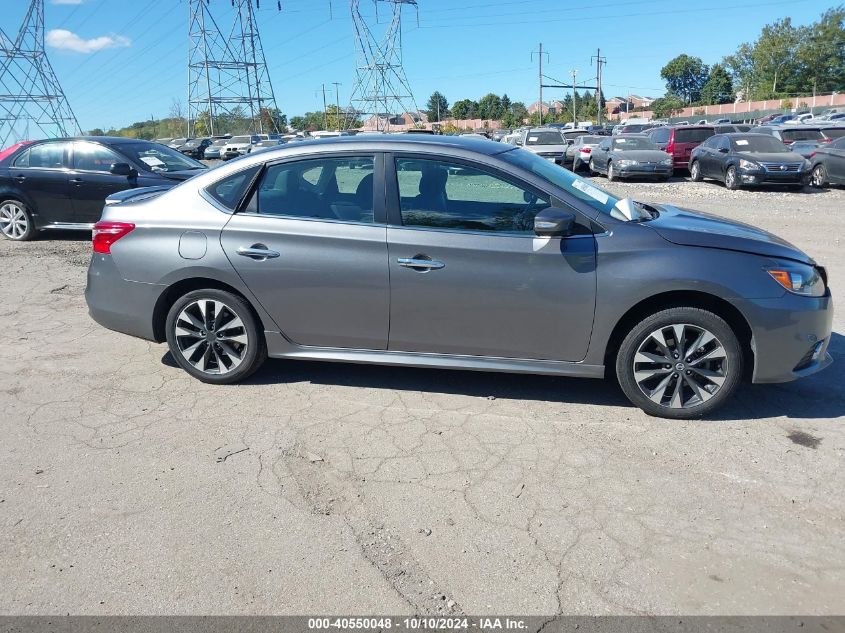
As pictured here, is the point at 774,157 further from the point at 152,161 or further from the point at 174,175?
the point at 152,161

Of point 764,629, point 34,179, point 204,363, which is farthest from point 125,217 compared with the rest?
point 34,179

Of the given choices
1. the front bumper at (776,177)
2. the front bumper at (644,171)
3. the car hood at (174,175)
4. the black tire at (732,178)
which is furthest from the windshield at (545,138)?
the car hood at (174,175)

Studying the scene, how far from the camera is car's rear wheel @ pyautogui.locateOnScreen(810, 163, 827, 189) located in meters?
17.3

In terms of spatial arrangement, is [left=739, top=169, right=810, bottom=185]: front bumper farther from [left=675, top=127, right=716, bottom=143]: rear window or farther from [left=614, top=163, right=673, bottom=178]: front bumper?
[left=675, top=127, right=716, bottom=143]: rear window

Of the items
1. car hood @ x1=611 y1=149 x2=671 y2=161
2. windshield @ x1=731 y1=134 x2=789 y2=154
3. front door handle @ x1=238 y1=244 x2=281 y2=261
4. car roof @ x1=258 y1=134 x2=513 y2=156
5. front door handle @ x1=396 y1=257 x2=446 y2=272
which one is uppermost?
car roof @ x1=258 y1=134 x2=513 y2=156

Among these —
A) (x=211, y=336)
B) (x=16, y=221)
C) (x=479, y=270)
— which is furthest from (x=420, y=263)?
(x=16, y=221)

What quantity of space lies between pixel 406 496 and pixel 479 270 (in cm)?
151

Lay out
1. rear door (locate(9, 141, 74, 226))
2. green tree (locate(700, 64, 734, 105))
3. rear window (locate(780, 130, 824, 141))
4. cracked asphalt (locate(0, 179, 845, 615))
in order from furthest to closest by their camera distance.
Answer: green tree (locate(700, 64, 734, 105))
rear window (locate(780, 130, 824, 141))
rear door (locate(9, 141, 74, 226))
cracked asphalt (locate(0, 179, 845, 615))

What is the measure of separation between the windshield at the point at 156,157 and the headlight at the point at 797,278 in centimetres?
902

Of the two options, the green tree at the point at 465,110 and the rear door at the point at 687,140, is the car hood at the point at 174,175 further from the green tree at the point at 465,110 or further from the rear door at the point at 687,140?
the green tree at the point at 465,110

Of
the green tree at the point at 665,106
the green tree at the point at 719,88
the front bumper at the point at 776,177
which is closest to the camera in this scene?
the front bumper at the point at 776,177

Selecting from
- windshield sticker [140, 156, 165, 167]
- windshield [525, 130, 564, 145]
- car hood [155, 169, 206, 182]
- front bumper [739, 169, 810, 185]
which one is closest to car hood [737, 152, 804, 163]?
front bumper [739, 169, 810, 185]

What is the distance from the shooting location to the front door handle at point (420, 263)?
432 centimetres

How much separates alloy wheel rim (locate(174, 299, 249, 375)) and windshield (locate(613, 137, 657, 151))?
739 inches
